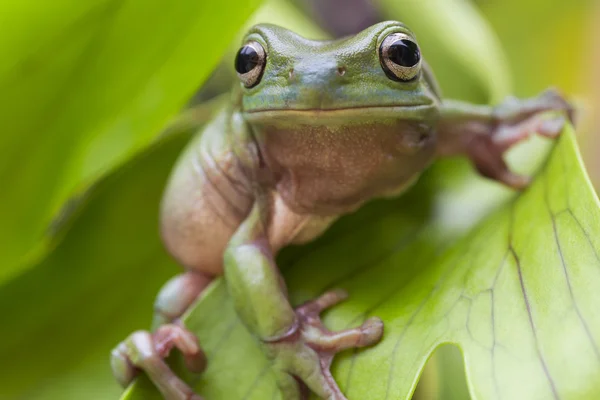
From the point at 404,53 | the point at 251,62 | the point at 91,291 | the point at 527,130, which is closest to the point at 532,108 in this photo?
the point at 527,130

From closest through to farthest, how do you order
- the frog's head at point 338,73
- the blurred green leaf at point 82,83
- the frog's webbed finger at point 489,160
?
the frog's head at point 338,73
the blurred green leaf at point 82,83
the frog's webbed finger at point 489,160

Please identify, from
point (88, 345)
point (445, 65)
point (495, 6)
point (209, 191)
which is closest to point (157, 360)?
point (209, 191)

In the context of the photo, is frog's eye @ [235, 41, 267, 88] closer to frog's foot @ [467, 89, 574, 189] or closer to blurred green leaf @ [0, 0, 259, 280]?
blurred green leaf @ [0, 0, 259, 280]

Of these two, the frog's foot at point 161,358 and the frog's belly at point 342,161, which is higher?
the frog's belly at point 342,161

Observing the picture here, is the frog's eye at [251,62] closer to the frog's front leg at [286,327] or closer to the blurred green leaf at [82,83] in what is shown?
the blurred green leaf at [82,83]

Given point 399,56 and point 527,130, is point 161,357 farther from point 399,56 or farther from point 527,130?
point 527,130

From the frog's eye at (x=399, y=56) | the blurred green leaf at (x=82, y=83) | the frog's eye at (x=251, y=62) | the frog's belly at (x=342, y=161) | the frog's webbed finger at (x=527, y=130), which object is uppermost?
the blurred green leaf at (x=82, y=83)

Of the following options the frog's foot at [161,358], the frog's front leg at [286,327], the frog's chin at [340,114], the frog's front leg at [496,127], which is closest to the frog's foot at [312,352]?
the frog's front leg at [286,327]
